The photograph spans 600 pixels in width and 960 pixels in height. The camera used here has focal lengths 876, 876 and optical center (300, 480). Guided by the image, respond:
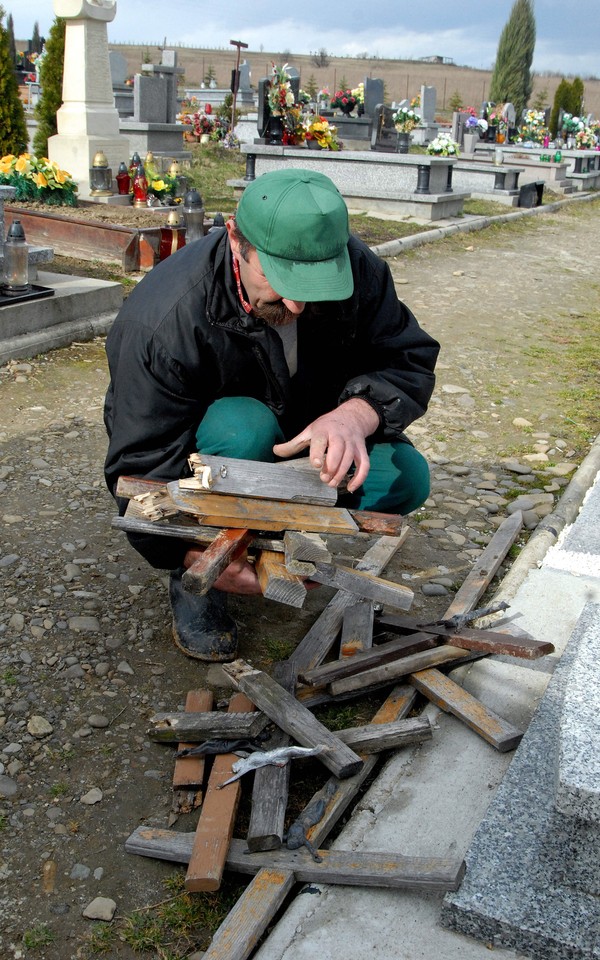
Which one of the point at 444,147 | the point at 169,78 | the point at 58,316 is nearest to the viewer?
the point at 58,316

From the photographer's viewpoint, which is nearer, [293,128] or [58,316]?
[58,316]

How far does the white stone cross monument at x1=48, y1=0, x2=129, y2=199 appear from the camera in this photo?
10.9 metres

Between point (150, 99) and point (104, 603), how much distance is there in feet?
46.5

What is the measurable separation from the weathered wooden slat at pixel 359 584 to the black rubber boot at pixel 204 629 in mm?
563

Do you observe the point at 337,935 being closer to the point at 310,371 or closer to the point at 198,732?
the point at 198,732

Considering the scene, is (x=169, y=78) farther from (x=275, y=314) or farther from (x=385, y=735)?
(x=385, y=735)

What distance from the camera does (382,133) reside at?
16.2 meters

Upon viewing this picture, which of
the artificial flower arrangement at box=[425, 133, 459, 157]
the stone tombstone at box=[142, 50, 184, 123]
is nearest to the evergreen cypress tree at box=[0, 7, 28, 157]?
the stone tombstone at box=[142, 50, 184, 123]

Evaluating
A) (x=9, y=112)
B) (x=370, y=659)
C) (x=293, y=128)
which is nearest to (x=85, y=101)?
(x=9, y=112)

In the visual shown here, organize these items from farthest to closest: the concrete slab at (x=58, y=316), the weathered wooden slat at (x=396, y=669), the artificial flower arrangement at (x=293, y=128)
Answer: the artificial flower arrangement at (x=293, y=128) < the concrete slab at (x=58, y=316) < the weathered wooden slat at (x=396, y=669)

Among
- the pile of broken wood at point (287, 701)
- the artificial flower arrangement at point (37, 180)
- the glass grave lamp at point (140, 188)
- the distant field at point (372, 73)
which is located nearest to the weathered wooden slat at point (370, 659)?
the pile of broken wood at point (287, 701)

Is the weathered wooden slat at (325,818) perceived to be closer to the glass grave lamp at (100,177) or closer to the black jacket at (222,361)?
the black jacket at (222,361)

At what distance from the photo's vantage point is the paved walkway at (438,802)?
1.80 meters

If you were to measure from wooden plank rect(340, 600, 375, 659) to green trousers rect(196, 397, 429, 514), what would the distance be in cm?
34
